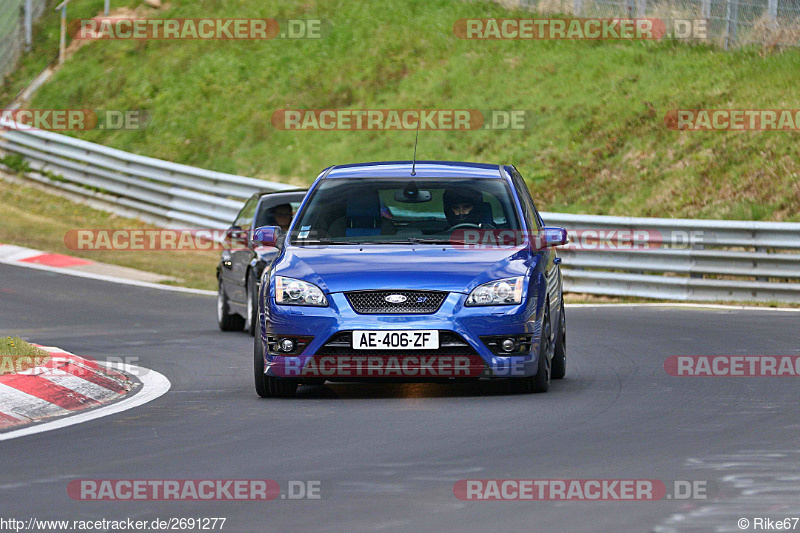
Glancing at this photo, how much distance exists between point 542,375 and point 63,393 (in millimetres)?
3256

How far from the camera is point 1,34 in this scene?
36.5 m

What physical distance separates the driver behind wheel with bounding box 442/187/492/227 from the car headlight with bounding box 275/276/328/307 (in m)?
1.30

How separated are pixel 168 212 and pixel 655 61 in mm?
9382

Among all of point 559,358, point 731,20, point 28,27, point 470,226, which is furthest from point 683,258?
point 28,27

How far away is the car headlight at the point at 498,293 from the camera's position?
10094 millimetres

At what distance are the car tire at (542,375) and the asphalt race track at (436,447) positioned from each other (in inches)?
6.5

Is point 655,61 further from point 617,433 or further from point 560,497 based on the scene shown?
point 560,497

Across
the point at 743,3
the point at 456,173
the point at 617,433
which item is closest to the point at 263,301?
the point at 456,173

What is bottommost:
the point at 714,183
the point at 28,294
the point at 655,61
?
the point at 28,294

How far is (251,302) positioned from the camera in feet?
51.9

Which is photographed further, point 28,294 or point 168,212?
point 168,212

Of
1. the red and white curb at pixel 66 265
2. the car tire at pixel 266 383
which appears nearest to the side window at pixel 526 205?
the car tire at pixel 266 383

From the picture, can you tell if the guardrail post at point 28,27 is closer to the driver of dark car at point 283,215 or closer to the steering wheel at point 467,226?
the driver of dark car at point 283,215

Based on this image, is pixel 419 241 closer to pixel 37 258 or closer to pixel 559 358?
pixel 559 358
